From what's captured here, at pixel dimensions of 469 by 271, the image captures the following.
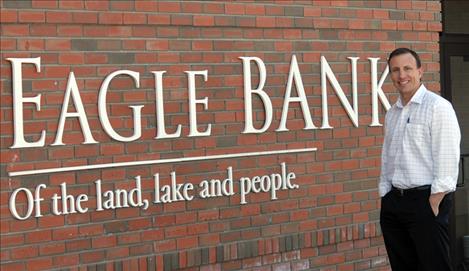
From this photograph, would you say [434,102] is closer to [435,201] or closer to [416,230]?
[435,201]

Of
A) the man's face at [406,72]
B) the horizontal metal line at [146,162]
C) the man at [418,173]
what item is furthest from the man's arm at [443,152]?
the horizontal metal line at [146,162]

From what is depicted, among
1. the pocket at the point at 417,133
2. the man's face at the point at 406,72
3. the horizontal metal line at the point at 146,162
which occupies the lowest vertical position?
the horizontal metal line at the point at 146,162

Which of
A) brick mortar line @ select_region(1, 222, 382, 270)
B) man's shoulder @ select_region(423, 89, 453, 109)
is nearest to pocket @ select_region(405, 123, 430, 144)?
man's shoulder @ select_region(423, 89, 453, 109)

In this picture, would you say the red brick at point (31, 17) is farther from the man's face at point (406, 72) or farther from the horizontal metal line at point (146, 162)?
the man's face at point (406, 72)

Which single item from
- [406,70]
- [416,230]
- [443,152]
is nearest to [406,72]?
[406,70]

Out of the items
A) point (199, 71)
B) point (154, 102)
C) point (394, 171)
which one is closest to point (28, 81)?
point (154, 102)

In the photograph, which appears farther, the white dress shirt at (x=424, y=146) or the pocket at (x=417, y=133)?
the pocket at (x=417, y=133)

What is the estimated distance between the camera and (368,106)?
6180mm

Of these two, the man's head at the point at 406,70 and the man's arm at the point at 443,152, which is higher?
the man's head at the point at 406,70

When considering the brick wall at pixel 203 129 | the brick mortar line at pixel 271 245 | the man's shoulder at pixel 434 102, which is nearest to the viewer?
the man's shoulder at pixel 434 102

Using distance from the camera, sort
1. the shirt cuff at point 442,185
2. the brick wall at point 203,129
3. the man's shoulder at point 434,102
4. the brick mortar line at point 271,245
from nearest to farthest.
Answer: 1. the shirt cuff at point 442,185
2. the man's shoulder at point 434,102
3. the brick wall at point 203,129
4. the brick mortar line at point 271,245

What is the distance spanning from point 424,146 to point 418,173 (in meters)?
0.15

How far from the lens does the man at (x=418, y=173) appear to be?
176 inches

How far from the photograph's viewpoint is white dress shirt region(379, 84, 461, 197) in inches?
175
